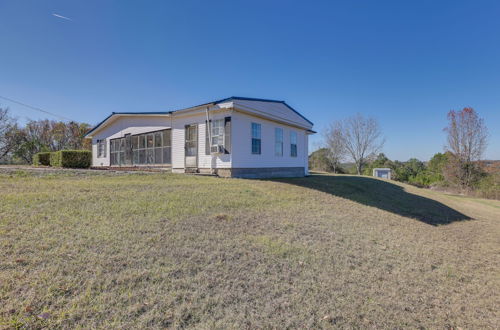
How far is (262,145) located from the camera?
11797 mm

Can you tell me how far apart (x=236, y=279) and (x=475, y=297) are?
343 cm

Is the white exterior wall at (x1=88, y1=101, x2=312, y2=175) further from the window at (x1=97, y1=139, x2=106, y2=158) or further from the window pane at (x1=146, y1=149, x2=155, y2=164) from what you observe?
the window at (x1=97, y1=139, x2=106, y2=158)

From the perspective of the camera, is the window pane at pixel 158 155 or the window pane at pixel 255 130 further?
the window pane at pixel 158 155

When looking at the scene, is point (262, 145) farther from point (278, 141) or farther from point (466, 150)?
point (466, 150)

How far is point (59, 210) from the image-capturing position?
4.43 metres

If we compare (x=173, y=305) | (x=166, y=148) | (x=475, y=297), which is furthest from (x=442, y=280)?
(x=166, y=148)

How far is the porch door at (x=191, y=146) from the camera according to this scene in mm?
11539

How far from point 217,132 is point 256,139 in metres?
2.01

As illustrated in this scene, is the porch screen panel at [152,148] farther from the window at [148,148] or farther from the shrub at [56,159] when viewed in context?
the shrub at [56,159]

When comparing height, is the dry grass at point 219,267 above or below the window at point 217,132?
below

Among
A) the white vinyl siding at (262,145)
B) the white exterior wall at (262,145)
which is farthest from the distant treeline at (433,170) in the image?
the white vinyl siding at (262,145)

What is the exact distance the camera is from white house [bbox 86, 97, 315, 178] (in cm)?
1045

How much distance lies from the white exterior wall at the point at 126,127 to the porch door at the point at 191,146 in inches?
72.3

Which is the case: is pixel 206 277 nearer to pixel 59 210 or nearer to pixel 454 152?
pixel 59 210
